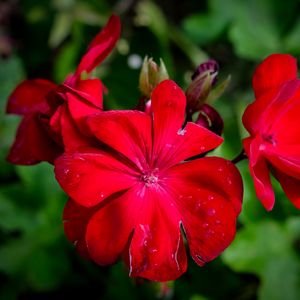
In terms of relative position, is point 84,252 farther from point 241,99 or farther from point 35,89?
point 241,99

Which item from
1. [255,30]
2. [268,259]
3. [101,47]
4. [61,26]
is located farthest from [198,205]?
[61,26]

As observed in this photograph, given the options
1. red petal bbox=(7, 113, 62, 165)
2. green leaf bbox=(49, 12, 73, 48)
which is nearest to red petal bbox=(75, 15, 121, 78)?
red petal bbox=(7, 113, 62, 165)

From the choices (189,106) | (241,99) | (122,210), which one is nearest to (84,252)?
(122,210)

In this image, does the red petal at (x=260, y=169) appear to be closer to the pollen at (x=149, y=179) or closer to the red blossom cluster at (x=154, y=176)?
the red blossom cluster at (x=154, y=176)

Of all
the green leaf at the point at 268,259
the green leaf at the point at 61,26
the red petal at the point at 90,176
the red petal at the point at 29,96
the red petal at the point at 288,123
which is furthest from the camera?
the green leaf at the point at 61,26

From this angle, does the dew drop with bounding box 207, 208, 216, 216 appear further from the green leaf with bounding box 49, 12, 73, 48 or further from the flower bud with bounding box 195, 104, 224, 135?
the green leaf with bounding box 49, 12, 73, 48

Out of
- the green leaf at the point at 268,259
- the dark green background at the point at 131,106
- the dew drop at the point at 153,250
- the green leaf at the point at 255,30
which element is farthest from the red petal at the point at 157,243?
the green leaf at the point at 255,30

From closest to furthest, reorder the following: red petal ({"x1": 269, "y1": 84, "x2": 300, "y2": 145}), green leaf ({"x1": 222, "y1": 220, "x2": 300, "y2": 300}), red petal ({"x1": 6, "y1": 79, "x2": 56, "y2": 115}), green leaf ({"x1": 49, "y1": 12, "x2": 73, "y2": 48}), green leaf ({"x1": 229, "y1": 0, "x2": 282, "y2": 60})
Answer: red petal ({"x1": 269, "y1": 84, "x2": 300, "y2": 145})
red petal ({"x1": 6, "y1": 79, "x2": 56, "y2": 115})
green leaf ({"x1": 222, "y1": 220, "x2": 300, "y2": 300})
green leaf ({"x1": 229, "y1": 0, "x2": 282, "y2": 60})
green leaf ({"x1": 49, "y1": 12, "x2": 73, "y2": 48})
